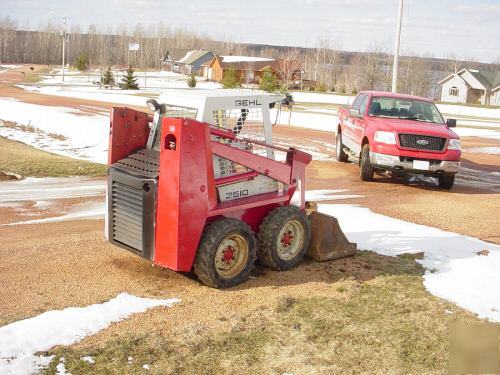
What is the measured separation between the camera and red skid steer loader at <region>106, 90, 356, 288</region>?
6.05 meters

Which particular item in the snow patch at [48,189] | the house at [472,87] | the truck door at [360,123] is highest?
the house at [472,87]

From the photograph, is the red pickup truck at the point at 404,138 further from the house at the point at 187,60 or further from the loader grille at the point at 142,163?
the house at the point at 187,60

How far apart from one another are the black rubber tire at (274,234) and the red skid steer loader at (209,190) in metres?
0.01

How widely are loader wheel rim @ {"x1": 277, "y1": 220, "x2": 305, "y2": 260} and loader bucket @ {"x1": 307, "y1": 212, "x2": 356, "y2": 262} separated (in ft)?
1.17

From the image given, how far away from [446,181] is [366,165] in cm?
184

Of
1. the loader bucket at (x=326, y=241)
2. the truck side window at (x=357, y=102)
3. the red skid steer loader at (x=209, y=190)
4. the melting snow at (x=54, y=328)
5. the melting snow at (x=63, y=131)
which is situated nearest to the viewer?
the melting snow at (x=54, y=328)

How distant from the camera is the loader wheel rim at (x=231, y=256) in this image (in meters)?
6.45

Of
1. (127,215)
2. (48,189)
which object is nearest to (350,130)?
(48,189)

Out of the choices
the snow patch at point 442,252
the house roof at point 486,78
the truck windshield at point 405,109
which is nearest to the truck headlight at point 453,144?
the truck windshield at point 405,109

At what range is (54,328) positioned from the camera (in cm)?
530

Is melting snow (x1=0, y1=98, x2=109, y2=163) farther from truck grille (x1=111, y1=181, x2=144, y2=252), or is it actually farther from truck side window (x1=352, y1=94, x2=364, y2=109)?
truck grille (x1=111, y1=181, x2=144, y2=252)

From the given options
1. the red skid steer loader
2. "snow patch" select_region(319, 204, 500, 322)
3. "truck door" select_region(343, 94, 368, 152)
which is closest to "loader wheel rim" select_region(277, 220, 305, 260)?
the red skid steer loader

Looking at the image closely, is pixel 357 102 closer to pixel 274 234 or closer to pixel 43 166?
pixel 43 166

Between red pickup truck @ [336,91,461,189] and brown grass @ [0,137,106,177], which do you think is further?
brown grass @ [0,137,106,177]
